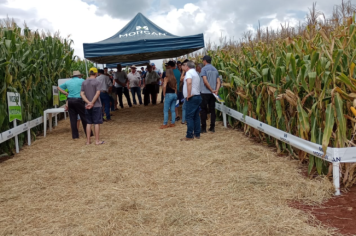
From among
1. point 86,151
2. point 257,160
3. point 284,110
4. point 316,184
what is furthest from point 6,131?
point 316,184

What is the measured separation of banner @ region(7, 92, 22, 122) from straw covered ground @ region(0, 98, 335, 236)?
0.84 m

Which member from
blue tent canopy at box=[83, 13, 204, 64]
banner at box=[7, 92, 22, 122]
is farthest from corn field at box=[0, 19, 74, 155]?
blue tent canopy at box=[83, 13, 204, 64]

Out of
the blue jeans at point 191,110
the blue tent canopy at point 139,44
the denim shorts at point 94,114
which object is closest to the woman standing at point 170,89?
the blue jeans at point 191,110

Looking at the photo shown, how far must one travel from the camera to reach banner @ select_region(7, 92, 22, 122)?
22.7ft

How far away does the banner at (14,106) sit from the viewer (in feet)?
22.7

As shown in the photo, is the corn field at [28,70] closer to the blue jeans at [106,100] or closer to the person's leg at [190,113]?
the blue jeans at [106,100]

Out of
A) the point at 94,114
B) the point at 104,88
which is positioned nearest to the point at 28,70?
the point at 94,114

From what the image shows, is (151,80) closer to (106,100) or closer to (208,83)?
(106,100)

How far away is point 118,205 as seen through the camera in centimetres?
400

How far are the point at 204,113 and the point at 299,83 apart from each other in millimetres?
3241

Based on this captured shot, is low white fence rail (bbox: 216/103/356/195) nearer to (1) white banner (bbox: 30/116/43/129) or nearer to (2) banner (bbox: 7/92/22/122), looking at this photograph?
(2) banner (bbox: 7/92/22/122)

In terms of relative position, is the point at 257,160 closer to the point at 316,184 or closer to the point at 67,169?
the point at 316,184

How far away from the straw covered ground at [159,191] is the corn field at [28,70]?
4.37 feet

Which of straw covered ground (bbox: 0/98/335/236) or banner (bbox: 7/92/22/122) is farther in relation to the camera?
banner (bbox: 7/92/22/122)
